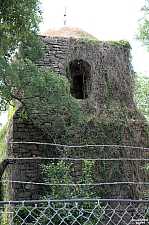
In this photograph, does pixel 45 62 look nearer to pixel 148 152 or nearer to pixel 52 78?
pixel 52 78

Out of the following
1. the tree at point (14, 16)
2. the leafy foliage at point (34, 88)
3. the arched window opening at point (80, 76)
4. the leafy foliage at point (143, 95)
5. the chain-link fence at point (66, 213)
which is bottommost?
the chain-link fence at point (66, 213)

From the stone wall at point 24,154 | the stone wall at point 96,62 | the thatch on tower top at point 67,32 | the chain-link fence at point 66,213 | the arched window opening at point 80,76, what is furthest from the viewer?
the thatch on tower top at point 67,32

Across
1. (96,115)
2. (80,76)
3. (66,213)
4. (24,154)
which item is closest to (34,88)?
(24,154)

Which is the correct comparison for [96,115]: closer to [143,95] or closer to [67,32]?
[67,32]

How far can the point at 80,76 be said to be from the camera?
845cm

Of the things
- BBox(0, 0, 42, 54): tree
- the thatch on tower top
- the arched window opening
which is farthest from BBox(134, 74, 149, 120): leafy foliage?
BBox(0, 0, 42, 54): tree

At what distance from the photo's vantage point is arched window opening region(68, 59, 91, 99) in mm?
7526

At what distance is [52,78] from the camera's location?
17.9ft

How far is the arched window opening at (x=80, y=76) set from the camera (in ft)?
24.7

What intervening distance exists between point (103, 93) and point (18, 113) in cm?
216

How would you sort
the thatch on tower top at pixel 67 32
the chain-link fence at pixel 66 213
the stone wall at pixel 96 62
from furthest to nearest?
the thatch on tower top at pixel 67 32 < the stone wall at pixel 96 62 < the chain-link fence at pixel 66 213

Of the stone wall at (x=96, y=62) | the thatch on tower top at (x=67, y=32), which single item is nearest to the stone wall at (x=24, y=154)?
the stone wall at (x=96, y=62)

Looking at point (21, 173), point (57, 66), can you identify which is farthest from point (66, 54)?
point (21, 173)

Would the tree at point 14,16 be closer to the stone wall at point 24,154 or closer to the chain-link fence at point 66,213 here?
the chain-link fence at point 66,213
